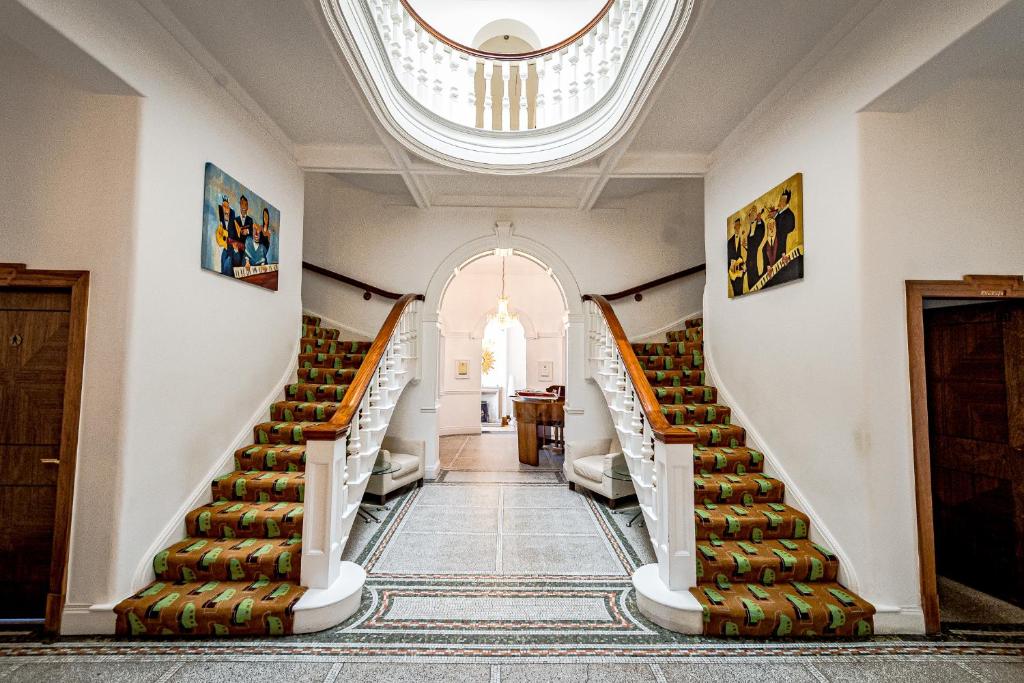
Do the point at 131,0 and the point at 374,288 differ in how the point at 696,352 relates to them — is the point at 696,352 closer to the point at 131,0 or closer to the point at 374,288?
the point at 374,288

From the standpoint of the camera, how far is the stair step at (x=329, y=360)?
4965 mm

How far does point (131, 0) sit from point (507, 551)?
4.53 metres

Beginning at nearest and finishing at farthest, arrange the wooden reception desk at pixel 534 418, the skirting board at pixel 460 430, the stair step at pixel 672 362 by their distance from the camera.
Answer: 1. the stair step at pixel 672 362
2. the wooden reception desk at pixel 534 418
3. the skirting board at pixel 460 430

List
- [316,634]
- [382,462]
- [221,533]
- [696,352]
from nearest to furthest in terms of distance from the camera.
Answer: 1. [316,634]
2. [221,533]
3. [382,462]
4. [696,352]

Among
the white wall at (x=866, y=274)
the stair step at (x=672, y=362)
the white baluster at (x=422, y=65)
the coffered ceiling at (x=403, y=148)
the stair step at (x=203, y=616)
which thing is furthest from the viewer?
the stair step at (x=672, y=362)

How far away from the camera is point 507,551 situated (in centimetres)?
362

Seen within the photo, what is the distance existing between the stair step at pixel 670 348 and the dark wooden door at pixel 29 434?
504cm

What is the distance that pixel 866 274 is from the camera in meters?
2.70

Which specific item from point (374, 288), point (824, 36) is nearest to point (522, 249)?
point (374, 288)

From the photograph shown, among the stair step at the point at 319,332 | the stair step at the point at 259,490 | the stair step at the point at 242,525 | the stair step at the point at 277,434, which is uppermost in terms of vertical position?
the stair step at the point at 319,332

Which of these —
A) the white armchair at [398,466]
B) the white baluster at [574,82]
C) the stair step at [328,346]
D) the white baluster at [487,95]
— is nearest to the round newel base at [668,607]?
the white armchair at [398,466]

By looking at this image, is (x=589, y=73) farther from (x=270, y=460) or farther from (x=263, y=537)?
(x=263, y=537)

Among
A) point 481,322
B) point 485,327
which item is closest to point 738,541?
point 481,322

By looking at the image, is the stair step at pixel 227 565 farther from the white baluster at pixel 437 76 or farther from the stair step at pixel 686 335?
the stair step at pixel 686 335
